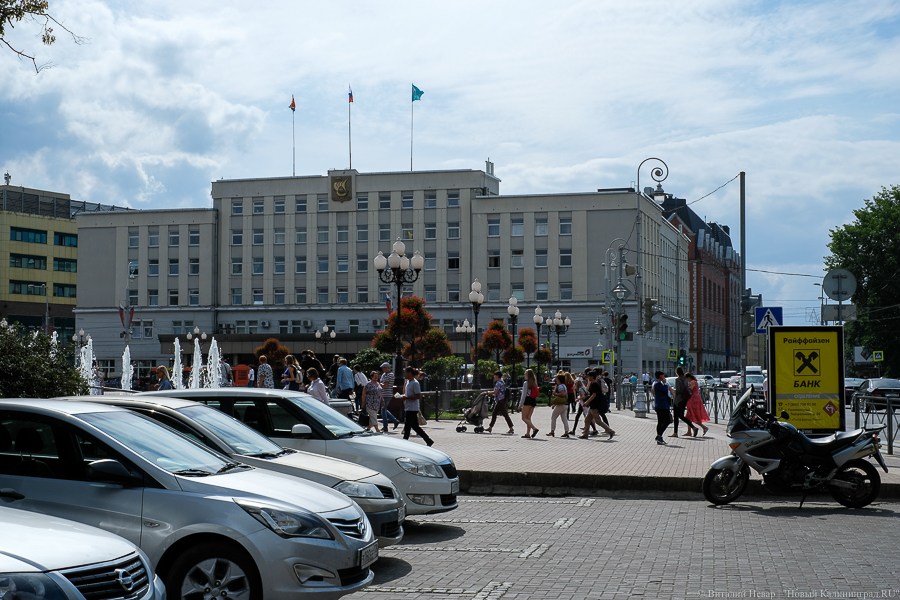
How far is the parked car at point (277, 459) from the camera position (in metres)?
8.48

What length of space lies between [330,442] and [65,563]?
5866 mm

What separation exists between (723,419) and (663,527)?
24032 millimetres

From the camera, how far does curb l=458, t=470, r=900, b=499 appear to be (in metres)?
14.0

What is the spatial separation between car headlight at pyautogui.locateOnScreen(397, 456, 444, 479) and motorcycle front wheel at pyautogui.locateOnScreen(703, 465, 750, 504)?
4134mm

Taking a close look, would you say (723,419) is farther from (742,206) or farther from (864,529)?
(864,529)

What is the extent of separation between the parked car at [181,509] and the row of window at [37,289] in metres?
100

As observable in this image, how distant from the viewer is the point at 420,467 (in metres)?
10.5

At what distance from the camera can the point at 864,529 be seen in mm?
10609

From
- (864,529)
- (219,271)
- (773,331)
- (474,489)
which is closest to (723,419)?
(773,331)

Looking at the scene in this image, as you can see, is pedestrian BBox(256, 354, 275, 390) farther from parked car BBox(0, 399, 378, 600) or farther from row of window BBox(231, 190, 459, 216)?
row of window BBox(231, 190, 459, 216)

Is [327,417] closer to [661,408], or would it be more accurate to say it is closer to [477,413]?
[661,408]

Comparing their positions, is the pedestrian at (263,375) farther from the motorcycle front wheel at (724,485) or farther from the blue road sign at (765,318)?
the motorcycle front wheel at (724,485)

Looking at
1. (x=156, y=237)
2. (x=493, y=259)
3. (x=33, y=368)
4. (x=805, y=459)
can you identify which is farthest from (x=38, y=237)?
(x=805, y=459)

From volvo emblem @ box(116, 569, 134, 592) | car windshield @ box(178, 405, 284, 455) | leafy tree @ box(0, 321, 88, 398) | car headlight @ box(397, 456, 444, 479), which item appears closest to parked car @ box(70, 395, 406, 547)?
car windshield @ box(178, 405, 284, 455)
